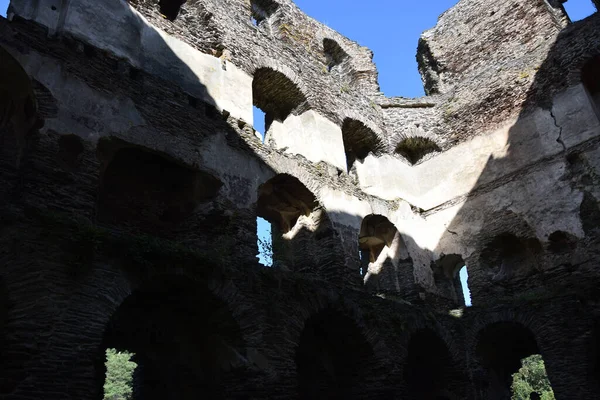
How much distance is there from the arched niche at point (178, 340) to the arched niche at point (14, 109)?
2.86m

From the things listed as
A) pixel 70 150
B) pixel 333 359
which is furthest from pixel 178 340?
pixel 70 150

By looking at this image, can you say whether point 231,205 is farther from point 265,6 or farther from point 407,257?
point 265,6

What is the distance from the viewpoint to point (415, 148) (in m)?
15.6

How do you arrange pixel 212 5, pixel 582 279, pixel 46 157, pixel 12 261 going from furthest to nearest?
pixel 212 5
pixel 582 279
pixel 46 157
pixel 12 261

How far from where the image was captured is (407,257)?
12836 millimetres

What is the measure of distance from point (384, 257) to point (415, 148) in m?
4.18

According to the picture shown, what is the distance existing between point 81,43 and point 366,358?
7.29m

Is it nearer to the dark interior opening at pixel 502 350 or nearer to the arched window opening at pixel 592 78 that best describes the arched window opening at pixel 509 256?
the dark interior opening at pixel 502 350

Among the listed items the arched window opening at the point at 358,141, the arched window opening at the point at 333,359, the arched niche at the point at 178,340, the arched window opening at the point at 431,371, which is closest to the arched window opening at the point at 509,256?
the arched window opening at the point at 431,371

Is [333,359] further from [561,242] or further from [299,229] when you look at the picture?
[561,242]

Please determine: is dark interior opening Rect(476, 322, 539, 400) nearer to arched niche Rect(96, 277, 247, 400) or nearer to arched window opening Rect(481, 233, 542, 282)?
arched window opening Rect(481, 233, 542, 282)

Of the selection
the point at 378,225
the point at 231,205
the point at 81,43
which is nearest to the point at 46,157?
the point at 81,43

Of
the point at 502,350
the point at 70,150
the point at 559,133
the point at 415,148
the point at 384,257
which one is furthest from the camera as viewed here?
the point at 415,148

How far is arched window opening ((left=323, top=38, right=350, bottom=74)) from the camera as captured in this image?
1686 centimetres
